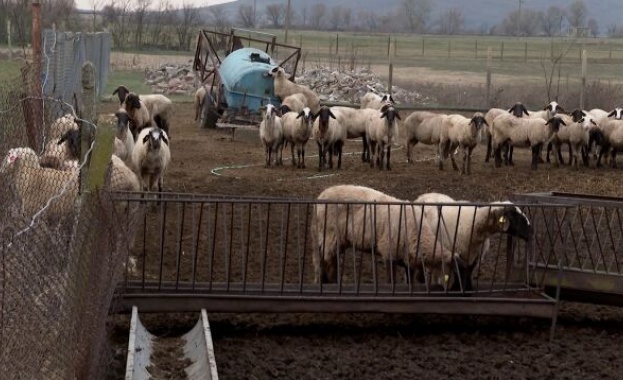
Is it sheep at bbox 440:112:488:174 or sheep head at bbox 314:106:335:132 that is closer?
sheep at bbox 440:112:488:174

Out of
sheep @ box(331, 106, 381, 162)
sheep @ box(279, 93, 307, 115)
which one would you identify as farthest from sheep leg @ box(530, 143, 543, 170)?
sheep @ box(279, 93, 307, 115)

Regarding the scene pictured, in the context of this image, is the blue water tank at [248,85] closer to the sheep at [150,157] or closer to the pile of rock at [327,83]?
the sheep at [150,157]

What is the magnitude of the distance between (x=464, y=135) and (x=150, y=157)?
311 inches

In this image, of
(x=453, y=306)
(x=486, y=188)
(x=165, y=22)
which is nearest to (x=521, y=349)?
(x=453, y=306)

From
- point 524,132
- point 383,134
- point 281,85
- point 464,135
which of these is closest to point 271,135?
point 383,134

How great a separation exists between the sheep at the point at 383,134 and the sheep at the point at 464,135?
107cm

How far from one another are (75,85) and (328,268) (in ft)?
26.8

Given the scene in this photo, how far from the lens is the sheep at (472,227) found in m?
9.43

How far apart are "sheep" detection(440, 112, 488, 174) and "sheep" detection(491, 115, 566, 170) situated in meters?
1.09

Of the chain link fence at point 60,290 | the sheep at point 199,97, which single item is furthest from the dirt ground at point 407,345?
the sheep at point 199,97

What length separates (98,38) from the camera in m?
21.6

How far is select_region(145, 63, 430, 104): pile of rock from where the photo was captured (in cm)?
3966

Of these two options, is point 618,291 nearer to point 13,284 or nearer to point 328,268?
point 328,268

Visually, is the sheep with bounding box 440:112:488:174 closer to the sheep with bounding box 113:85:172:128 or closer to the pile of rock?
the sheep with bounding box 113:85:172:128
